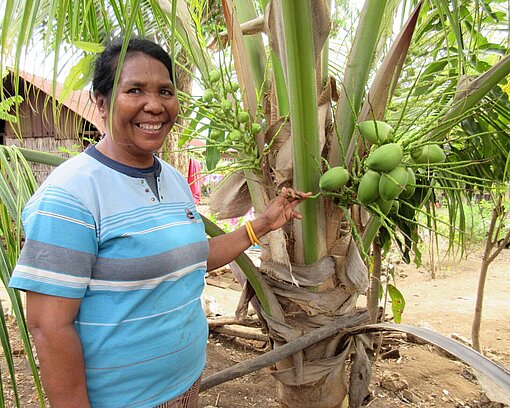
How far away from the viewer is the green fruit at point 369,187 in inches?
44.2

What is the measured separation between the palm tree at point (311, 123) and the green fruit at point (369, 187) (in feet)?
0.29

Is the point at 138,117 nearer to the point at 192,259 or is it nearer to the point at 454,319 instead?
the point at 192,259

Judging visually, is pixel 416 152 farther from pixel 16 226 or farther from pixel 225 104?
pixel 16 226

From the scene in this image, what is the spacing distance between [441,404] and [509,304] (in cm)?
327

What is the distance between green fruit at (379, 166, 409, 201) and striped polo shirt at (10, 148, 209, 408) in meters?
0.50

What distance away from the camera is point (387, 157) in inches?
41.8

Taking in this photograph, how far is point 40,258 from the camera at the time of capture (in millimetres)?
985

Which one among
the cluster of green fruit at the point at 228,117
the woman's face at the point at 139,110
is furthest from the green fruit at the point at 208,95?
the woman's face at the point at 139,110

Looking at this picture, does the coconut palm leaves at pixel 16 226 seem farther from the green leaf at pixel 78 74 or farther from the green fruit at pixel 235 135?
the green fruit at pixel 235 135

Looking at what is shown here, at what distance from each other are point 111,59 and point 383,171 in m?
0.73

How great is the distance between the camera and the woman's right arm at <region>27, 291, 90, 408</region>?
1008 millimetres

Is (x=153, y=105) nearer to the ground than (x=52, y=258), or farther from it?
farther from it

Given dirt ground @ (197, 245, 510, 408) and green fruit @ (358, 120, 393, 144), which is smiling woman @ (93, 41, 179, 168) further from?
dirt ground @ (197, 245, 510, 408)

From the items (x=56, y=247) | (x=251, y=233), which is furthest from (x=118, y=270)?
(x=251, y=233)
